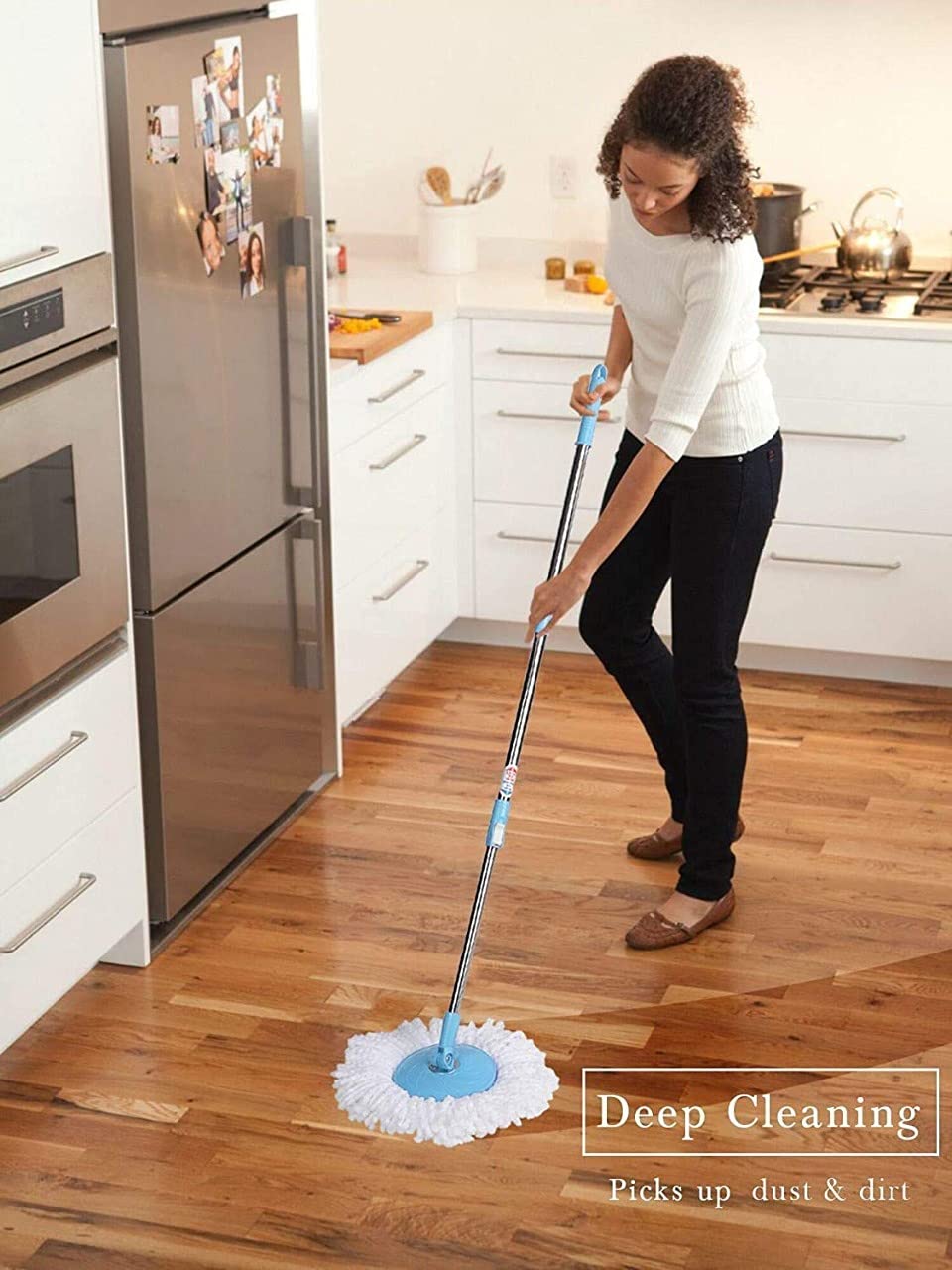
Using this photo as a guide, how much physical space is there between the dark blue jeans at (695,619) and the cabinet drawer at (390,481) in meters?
0.66

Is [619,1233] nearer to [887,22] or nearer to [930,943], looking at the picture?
[930,943]

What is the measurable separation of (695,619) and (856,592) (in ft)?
3.85

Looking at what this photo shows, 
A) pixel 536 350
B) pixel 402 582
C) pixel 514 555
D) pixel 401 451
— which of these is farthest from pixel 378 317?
pixel 514 555

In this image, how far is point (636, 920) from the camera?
291 cm

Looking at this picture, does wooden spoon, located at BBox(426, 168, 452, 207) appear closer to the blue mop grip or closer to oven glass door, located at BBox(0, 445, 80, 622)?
the blue mop grip

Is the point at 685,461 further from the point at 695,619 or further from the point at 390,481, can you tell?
the point at 390,481

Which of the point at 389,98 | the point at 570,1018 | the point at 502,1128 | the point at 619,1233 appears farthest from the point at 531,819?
the point at 389,98

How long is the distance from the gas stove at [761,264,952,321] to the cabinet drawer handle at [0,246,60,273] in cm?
183

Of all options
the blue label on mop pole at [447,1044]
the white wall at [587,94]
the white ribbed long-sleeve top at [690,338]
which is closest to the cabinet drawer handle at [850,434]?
the white wall at [587,94]

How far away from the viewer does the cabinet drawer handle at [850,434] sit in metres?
3.64

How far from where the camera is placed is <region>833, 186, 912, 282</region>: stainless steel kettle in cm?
390

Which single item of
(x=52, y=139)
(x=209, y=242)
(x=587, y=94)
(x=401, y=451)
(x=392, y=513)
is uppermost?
(x=587, y=94)

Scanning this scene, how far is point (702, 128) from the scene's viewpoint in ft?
7.62

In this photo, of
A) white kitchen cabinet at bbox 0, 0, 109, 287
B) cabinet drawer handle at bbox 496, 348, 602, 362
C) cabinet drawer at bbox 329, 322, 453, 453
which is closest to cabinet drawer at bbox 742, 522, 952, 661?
cabinet drawer handle at bbox 496, 348, 602, 362
